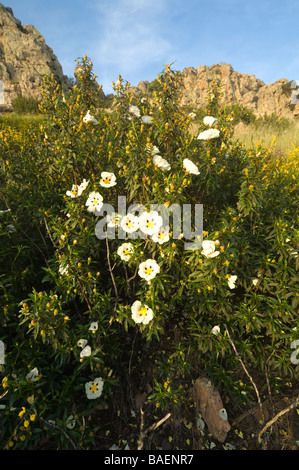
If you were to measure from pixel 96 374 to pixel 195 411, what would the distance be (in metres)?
0.91

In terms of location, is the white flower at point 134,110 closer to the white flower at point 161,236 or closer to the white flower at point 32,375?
the white flower at point 161,236

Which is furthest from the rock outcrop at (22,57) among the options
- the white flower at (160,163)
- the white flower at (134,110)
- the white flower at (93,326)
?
the white flower at (93,326)

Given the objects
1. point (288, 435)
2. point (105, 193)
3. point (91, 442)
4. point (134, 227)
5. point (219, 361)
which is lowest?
point (288, 435)

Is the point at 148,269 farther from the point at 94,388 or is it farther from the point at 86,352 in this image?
the point at 94,388

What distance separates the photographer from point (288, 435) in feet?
6.66

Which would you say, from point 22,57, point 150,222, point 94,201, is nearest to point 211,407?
point 150,222

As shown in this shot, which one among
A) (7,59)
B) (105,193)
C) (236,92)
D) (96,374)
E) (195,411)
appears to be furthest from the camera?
(236,92)

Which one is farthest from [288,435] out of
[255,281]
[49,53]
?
[49,53]

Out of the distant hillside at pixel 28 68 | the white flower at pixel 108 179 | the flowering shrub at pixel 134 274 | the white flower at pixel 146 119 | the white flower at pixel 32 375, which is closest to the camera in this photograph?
the white flower at pixel 32 375

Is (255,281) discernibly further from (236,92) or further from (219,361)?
(236,92)

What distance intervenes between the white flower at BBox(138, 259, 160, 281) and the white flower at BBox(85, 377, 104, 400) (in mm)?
860

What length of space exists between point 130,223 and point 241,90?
42.8 meters

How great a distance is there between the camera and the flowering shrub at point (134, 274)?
6.08 ft

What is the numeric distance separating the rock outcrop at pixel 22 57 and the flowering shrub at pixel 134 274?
65.6ft
